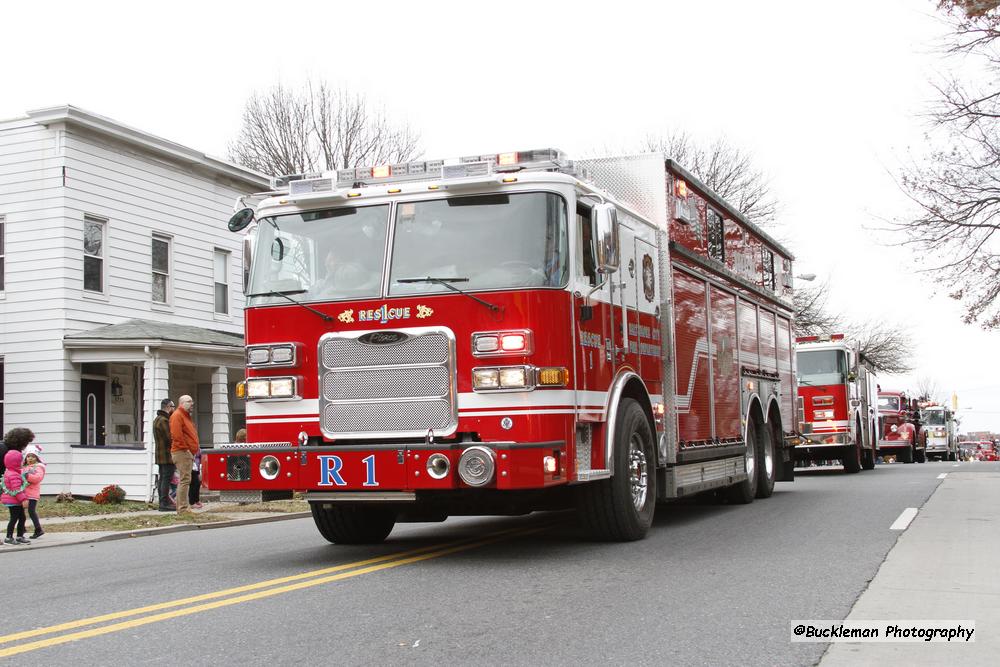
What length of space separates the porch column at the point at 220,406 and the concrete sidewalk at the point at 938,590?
14.5 metres

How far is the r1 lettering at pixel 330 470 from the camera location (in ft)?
26.6

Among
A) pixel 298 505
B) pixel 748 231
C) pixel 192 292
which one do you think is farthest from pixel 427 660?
pixel 192 292

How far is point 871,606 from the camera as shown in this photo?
628 cm

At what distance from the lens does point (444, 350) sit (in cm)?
811

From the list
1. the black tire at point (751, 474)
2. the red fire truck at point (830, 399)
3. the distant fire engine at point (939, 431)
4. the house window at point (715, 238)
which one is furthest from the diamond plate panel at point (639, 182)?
the distant fire engine at point (939, 431)

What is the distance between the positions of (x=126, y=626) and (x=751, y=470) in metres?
9.48

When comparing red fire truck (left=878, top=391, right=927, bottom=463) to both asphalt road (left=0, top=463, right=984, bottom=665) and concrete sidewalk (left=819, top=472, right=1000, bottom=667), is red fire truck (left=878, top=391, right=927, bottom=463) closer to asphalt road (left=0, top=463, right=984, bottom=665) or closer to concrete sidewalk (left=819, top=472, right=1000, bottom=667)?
concrete sidewalk (left=819, top=472, right=1000, bottom=667)

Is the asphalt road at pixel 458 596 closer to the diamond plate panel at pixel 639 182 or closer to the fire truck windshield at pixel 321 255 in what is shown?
the fire truck windshield at pixel 321 255

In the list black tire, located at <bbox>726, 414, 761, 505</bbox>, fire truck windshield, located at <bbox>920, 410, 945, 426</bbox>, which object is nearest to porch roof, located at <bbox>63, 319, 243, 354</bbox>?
black tire, located at <bbox>726, 414, 761, 505</bbox>

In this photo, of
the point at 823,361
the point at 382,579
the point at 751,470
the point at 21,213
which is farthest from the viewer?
the point at 823,361

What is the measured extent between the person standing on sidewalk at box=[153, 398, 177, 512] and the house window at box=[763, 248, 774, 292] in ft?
29.2

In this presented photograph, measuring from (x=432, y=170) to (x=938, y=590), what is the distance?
4883 mm

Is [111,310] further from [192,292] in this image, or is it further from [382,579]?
[382,579]

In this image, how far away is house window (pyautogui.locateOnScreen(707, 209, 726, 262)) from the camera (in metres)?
12.5
